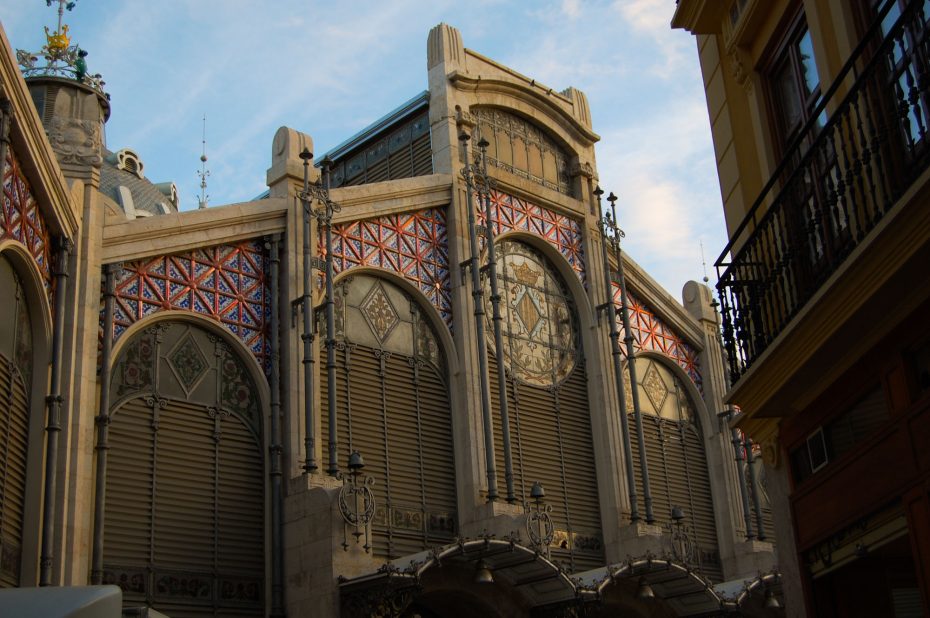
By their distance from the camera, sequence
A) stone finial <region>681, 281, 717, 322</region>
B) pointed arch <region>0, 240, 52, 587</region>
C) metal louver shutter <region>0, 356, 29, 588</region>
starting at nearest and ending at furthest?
metal louver shutter <region>0, 356, 29, 588</region>
pointed arch <region>0, 240, 52, 587</region>
stone finial <region>681, 281, 717, 322</region>

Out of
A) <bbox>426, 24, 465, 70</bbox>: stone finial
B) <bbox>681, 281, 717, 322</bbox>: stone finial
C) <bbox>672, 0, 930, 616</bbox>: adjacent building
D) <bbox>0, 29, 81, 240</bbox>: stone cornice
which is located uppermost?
<bbox>426, 24, 465, 70</bbox>: stone finial

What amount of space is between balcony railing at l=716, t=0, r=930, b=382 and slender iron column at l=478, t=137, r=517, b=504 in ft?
36.1

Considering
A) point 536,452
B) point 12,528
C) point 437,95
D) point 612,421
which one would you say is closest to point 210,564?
point 12,528

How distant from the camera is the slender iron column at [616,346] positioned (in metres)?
26.1

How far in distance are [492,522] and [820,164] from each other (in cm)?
1286

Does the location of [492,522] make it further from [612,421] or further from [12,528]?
[12,528]

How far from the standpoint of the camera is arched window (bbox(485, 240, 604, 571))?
25172mm

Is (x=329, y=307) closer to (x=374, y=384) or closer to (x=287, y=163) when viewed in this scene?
(x=374, y=384)

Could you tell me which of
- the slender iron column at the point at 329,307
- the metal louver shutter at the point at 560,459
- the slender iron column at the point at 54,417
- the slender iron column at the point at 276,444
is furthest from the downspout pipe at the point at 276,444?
the metal louver shutter at the point at 560,459

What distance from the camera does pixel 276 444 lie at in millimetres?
21094

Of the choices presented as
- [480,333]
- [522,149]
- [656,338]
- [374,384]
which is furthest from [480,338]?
[656,338]

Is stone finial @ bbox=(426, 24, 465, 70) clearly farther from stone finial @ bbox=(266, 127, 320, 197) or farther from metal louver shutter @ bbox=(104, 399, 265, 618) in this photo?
metal louver shutter @ bbox=(104, 399, 265, 618)

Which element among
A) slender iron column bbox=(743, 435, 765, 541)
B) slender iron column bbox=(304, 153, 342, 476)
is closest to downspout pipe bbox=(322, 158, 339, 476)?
slender iron column bbox=(304, 153, 342, 476)

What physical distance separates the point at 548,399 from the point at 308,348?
678cm
